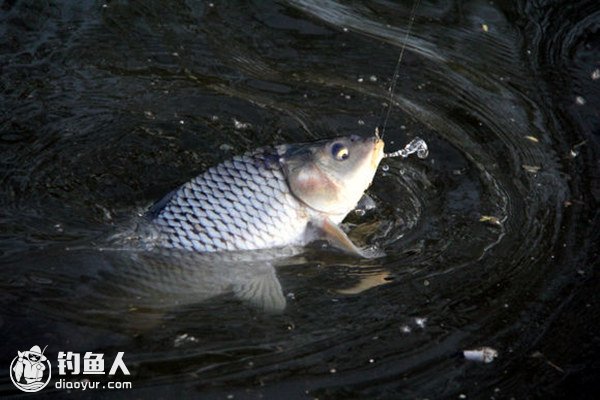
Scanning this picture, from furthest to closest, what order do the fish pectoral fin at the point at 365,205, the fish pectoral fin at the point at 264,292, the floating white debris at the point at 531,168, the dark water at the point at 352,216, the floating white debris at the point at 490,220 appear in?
1. the floating white debris at the point at 531,168
2. the fish pectoral fin at the point at 365,205
3. the floating white debris at the point at 490,220
4. the fish pectoral fin at the point at 264,292
5. the dark water at the point at 352,216

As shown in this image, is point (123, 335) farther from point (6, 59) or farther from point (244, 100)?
point (6, 59)

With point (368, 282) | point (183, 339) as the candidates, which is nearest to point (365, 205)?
point (368, 282)

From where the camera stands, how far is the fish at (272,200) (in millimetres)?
3801

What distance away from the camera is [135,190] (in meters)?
4.41

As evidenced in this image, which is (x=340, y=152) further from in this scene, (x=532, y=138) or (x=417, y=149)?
(x=532, y=138)

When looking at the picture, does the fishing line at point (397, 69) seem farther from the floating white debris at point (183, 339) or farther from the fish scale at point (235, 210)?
the floating white debris at point (183, 339)

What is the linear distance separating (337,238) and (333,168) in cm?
32

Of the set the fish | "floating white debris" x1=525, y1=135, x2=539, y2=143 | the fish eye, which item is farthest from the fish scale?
"floating white debris" x1=525, y1=135, x2=539, y2=143

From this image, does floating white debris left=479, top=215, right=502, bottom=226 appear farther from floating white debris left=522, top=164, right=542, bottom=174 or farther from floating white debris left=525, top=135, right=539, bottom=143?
floating white debris left=525, top=135, right=539, bottom=143

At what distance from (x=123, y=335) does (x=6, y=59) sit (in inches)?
92.5

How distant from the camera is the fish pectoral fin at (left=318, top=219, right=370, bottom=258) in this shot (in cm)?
395

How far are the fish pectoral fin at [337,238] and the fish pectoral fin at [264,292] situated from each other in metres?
0.33

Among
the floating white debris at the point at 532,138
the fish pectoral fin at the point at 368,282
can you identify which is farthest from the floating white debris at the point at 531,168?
the fish pectoral fin at the point at 368,282

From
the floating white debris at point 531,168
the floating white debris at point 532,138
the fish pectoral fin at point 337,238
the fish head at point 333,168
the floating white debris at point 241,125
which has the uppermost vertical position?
the floating white debris at point 241,125
